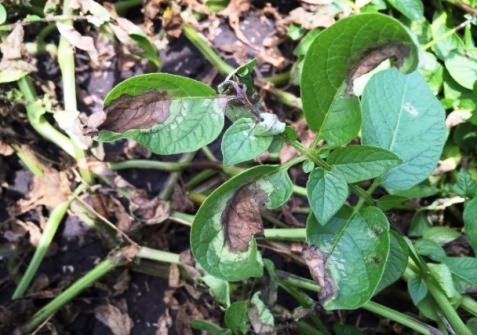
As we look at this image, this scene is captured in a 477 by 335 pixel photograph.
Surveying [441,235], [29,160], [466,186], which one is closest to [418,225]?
[441,235]

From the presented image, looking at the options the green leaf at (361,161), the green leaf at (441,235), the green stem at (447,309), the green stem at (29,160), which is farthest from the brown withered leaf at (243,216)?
the green stem at (29,160)

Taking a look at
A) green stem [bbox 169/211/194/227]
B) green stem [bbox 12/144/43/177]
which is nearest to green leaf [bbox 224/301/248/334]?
green stem [bbox 169/211/194/227]

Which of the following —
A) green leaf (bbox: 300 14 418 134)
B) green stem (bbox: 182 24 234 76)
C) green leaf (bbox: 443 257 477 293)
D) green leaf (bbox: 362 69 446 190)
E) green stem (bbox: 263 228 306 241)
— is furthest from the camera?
green stem (bbox: 182 24 234 76)

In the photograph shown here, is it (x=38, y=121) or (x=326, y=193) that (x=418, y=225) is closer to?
(x=326, y=193)

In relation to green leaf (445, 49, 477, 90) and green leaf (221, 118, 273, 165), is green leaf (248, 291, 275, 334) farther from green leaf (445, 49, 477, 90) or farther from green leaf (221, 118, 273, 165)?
green leaf (445, 49, 477, 90)

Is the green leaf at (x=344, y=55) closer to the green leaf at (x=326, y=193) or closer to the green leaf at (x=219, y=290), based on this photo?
the green leaf at (x=326, y=193)
